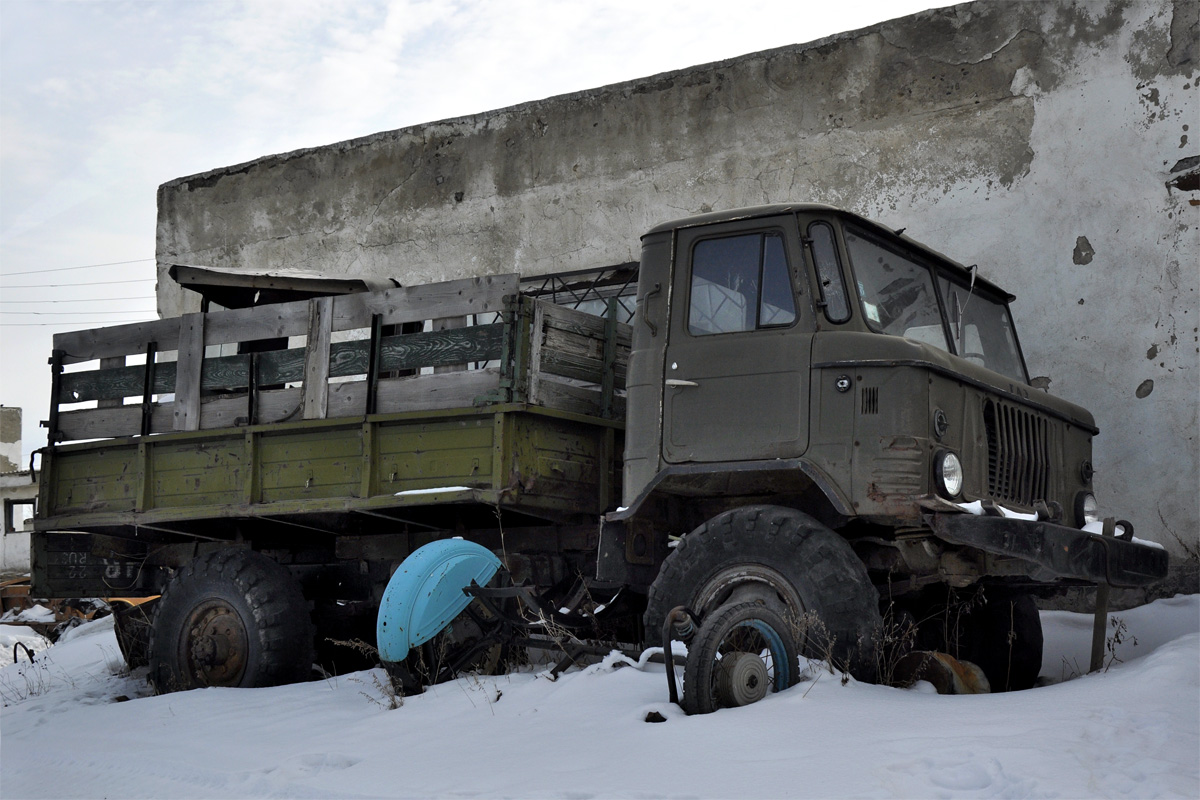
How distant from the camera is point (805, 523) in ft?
17.4

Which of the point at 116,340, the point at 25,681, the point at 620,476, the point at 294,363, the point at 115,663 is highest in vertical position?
the point at 116,340

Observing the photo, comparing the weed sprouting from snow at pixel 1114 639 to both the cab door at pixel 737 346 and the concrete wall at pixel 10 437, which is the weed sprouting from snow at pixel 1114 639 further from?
the concrete wall at pixel 10 437

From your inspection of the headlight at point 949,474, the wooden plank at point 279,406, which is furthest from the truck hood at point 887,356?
the wooden plank at point 279,406

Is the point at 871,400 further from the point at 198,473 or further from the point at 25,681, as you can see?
the point at 25,681

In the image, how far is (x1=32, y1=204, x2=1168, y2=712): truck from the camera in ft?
17.5

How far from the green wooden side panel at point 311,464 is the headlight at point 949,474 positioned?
10.6 ft

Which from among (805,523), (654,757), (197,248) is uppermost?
(197,248)

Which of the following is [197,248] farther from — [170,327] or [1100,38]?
[1100,38]

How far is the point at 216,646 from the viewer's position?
7156 mm

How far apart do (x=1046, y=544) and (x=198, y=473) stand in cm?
504

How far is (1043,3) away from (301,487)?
6.31m

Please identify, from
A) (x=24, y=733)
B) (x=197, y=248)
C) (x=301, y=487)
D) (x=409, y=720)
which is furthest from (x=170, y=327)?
(x=197, y=248)

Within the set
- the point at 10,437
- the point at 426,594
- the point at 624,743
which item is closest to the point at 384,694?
the point at 426,594

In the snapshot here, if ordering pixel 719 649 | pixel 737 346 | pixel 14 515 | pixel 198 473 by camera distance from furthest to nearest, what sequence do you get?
pixel 14 515 < pixel 198 473 < pixel 737 346 < pixel 719 649
